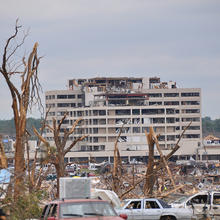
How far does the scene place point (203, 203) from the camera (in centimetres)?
2592

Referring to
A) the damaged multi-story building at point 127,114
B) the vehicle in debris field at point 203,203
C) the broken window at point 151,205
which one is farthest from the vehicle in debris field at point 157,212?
the damaged multi-story building at point 127,114

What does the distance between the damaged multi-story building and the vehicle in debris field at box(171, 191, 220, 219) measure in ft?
343

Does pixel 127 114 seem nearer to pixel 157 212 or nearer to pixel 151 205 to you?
pixel 151 205

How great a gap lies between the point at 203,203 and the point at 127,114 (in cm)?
11299

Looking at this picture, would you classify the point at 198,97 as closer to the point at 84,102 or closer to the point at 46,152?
the point at 84,102

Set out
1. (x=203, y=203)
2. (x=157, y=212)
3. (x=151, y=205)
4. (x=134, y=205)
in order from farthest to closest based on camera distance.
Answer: (x=203, y=203), (x=134, y=205), (x=151, y=205), (x=157, y=212)

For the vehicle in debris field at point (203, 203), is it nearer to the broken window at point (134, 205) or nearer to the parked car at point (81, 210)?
the broken window at point (134, 205)

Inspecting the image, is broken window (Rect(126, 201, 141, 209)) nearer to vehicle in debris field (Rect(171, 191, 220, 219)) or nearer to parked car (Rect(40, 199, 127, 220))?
vehicle in debris field (Rect(171, 191, 220, 219))

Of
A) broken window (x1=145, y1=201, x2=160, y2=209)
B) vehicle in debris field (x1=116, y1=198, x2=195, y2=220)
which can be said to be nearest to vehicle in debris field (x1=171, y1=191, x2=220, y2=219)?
broken window (x1=145, y1=201, x2=160, y2=209)

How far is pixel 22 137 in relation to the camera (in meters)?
18.2

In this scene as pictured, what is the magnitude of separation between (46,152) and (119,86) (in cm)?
12699

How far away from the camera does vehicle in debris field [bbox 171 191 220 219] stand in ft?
82.3

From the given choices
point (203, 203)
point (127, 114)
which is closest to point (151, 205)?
point (203, 203)

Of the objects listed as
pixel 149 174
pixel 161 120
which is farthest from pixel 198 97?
pixel 149 174
